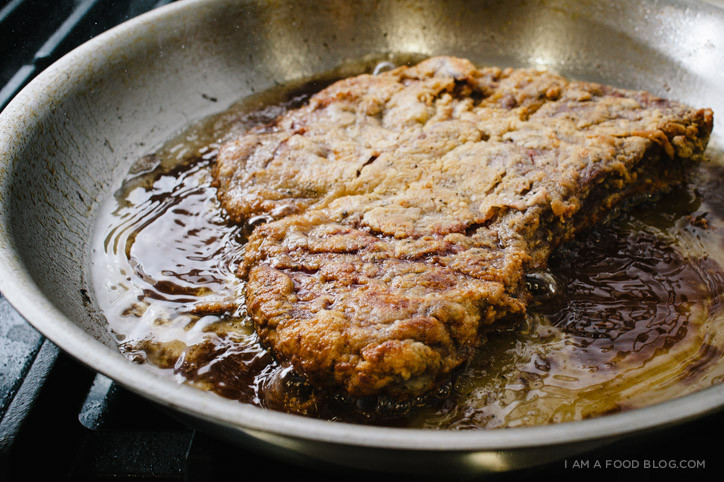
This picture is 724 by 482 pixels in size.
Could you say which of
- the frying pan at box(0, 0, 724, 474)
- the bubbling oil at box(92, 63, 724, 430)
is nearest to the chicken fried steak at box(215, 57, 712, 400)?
the bubbling oil at box(92, 63, 724, 430)

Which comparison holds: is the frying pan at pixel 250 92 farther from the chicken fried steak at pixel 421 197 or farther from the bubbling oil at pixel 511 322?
the chicken fried steak at pixel 421 197

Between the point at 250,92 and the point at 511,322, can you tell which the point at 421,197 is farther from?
Answer: the point at 250,92

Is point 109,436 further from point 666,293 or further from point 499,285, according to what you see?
point 666,293

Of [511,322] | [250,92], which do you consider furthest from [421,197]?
[250,92]

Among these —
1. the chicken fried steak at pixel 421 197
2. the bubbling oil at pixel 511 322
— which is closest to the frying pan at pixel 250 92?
the bubbling oil at pixel 511 322

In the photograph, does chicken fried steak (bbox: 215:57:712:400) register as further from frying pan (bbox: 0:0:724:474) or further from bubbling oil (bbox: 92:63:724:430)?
frying pan (bbox: 0:0:724:474)

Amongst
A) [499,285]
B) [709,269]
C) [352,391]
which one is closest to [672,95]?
[709,269]
